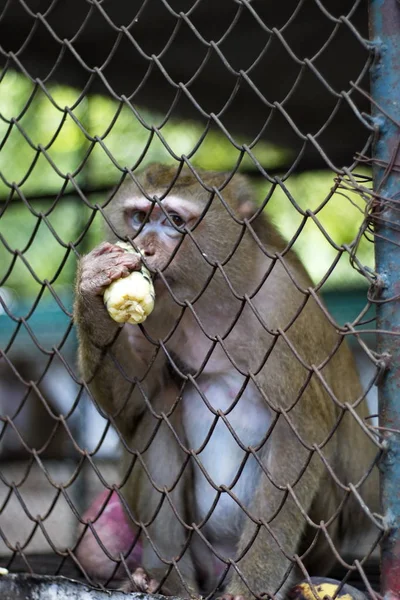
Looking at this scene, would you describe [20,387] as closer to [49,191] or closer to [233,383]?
[49,191]

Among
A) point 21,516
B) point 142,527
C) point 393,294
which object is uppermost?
point 393,294

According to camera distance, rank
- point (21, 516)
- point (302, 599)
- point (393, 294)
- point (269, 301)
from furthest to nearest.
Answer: point (21, 516)
point (269, 301)
point (302, 599)
point (393, 294)

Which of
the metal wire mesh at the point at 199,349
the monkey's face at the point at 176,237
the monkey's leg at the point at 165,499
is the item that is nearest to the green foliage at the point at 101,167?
the metal wire mesh at the point at 199,349

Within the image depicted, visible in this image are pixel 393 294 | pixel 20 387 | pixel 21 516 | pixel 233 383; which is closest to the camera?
pixel 393 294

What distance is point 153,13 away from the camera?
15.8 ft

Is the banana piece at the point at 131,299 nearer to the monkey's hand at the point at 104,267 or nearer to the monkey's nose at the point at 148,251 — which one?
the monkey's hand at the point at 104,267

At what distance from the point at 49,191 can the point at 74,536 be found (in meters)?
2.40

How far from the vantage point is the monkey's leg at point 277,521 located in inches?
125

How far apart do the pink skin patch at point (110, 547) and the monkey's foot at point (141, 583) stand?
14.1 inches

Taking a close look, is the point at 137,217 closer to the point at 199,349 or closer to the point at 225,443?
the point at 199,349

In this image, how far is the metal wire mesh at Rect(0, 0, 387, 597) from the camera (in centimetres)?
280

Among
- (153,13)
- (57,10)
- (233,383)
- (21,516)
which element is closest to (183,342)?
(233,383)

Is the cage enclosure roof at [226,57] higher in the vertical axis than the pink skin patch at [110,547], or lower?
higher

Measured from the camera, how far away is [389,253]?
2555 mm
